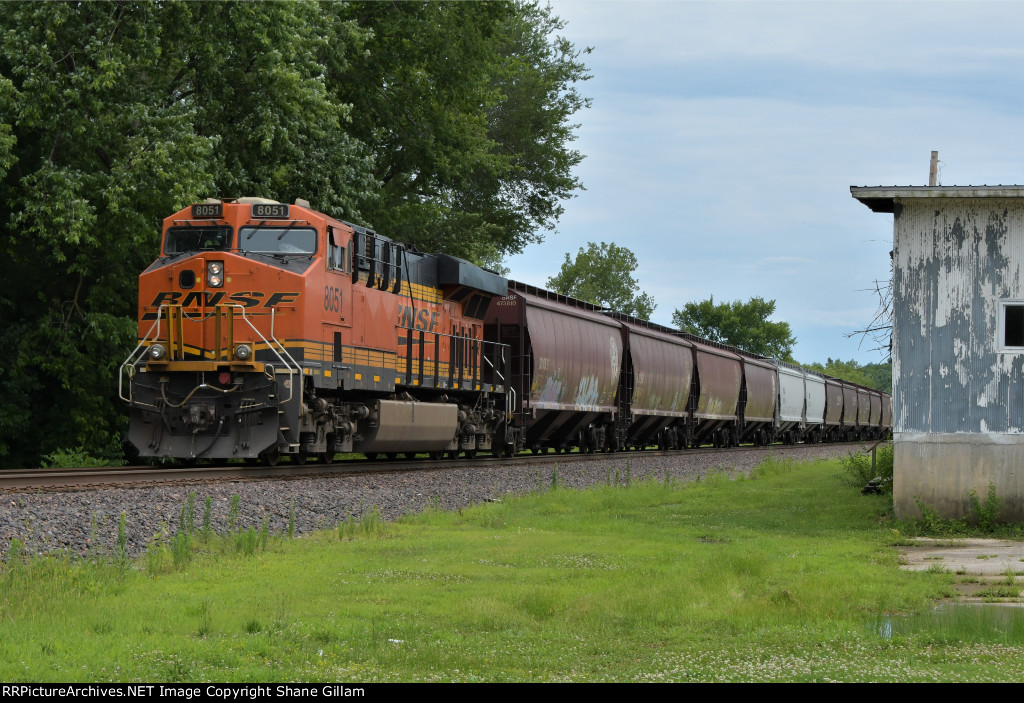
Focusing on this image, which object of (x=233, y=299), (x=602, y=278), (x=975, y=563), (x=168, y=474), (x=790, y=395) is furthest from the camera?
(x=602, y=278)

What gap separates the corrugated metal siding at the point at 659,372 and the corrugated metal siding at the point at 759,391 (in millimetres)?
7848

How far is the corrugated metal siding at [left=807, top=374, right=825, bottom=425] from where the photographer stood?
193 feet

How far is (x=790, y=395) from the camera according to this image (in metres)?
55.5

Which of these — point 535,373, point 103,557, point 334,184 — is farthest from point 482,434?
point 103,557

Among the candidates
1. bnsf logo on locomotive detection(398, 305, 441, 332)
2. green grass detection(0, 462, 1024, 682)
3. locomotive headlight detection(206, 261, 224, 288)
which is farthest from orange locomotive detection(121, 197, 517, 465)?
green grass detection(0, 462, 1024, 682)

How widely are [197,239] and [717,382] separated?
92.8ft

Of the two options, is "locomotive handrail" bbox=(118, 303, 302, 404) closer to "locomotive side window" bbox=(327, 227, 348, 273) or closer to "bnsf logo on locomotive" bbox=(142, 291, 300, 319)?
"bnsf logo on locomotive" bbox=(142, 291, 300, 319)

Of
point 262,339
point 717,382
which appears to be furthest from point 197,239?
point 717,382

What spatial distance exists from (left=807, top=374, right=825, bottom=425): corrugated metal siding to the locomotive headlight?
4358cm

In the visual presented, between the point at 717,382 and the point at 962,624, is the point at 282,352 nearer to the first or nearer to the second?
the point at 962,624

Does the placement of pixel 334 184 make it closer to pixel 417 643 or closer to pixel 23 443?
pixel 23 443

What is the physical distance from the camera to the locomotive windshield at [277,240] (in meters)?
20.1

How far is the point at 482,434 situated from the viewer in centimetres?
2791

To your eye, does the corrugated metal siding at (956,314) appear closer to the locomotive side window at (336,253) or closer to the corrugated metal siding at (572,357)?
the locomotive side window at (336,253)
